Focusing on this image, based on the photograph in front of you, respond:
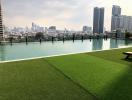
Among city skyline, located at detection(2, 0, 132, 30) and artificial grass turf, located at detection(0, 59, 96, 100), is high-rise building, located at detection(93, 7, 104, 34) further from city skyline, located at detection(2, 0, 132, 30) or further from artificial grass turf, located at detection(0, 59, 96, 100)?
artificial grass turf, located at detection(0, 59, 96, 100)

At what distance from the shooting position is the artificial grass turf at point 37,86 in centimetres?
279

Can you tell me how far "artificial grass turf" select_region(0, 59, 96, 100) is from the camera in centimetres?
279

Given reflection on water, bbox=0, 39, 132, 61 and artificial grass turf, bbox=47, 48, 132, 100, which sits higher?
reflection on water, bbox=0, 39, 132, 61

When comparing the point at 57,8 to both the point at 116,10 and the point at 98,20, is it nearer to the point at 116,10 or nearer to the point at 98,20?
the point at 98,20

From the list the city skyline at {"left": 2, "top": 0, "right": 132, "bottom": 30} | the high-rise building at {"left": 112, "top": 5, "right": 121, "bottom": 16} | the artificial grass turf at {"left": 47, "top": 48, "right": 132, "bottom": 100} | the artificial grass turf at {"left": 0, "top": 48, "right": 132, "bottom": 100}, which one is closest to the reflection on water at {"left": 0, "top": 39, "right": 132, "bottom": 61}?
the artificial grass turf at {"left": 0, "top": 48, "right": 132, "bottom": 100}

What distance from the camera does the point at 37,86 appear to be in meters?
3.25

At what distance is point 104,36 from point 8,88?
14014 mm

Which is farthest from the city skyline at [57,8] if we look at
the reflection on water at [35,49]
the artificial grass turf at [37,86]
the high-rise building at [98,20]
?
the high-rise building at [98,20]

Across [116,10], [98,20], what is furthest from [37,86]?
[116,10]

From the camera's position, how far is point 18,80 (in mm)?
3570

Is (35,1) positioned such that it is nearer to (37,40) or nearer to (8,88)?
(37,40)

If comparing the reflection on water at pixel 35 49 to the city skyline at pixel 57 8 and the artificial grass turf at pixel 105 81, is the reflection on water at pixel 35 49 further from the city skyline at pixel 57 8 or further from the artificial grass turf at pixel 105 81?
the city skyline at pixel 57 8

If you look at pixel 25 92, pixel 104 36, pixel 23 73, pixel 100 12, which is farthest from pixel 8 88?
pixel 100 12

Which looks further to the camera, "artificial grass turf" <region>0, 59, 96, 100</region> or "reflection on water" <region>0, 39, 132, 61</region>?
"reflection on water" <region>0, 39, 132, 61</region>
